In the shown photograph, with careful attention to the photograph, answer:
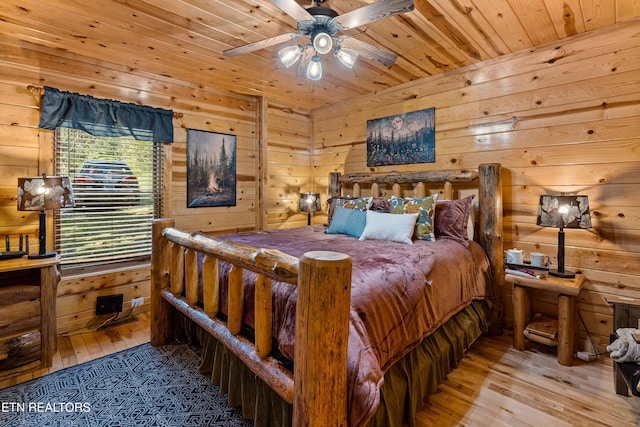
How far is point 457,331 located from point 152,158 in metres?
3.20

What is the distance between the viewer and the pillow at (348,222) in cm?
278

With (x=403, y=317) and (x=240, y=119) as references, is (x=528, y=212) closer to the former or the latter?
A: (x=403, y=317)

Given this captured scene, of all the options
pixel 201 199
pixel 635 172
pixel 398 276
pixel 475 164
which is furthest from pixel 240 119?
pixel 635 172

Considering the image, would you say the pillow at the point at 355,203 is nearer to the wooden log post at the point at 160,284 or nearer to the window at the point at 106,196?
the wooden log post at the point at 160,284

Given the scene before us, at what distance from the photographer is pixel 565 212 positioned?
212 cm

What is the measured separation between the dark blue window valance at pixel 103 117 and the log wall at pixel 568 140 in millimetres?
2900

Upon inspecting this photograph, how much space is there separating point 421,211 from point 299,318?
72.5 inches

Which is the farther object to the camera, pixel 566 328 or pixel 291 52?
pixel 566 328

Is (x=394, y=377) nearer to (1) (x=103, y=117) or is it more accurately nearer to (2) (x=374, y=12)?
(2) (x=374, y=12)

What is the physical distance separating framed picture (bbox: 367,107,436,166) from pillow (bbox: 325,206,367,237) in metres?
1.00

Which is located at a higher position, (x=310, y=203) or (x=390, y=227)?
(x=310, y=203)

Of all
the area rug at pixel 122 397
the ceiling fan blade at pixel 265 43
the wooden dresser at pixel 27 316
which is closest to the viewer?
the area rug at pixel 122 397

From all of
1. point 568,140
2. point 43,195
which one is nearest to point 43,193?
point 43,195

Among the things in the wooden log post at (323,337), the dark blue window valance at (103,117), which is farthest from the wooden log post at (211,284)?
the dark blue window valance at (103,117)
